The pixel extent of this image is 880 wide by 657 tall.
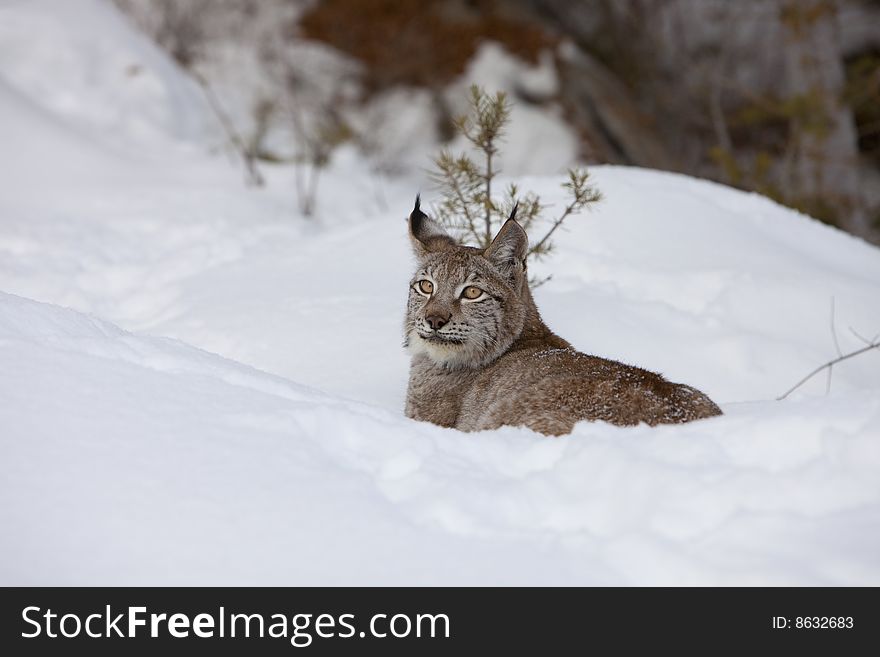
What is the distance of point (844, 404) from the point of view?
3.15 m

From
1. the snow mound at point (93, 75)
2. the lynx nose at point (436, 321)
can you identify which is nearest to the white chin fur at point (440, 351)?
the lynx nose at point (436, 321)

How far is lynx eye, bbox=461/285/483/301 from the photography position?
4844 mm

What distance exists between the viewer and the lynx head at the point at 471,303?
477cm

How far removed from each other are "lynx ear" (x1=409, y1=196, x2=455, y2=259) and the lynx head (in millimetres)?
209

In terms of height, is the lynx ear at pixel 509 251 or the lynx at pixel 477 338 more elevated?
the lynx ear at pixel 509 251

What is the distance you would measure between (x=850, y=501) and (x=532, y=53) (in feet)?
41.7

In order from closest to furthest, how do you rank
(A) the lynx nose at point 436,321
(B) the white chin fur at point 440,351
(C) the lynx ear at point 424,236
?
(A) the lynx nose at point 436,321 < (B) the white chin fur at point 440,351 < (C) the lynx ear at point 424,236

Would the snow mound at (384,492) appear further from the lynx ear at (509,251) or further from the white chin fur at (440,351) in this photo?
the lynx ear at (509,251)

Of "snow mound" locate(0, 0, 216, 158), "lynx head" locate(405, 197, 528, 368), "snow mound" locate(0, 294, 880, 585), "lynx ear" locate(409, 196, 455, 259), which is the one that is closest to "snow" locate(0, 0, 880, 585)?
"snow mound" locate(0, 294, 880, 585)

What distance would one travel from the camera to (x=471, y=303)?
4.83 metres

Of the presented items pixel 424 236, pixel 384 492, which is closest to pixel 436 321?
pixel 424 236

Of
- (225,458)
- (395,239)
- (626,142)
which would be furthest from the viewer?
(626,142)

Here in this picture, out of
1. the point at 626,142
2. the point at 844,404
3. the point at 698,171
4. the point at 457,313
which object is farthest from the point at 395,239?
the point at 698,171

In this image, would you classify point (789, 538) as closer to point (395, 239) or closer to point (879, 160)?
point (395, 239)
